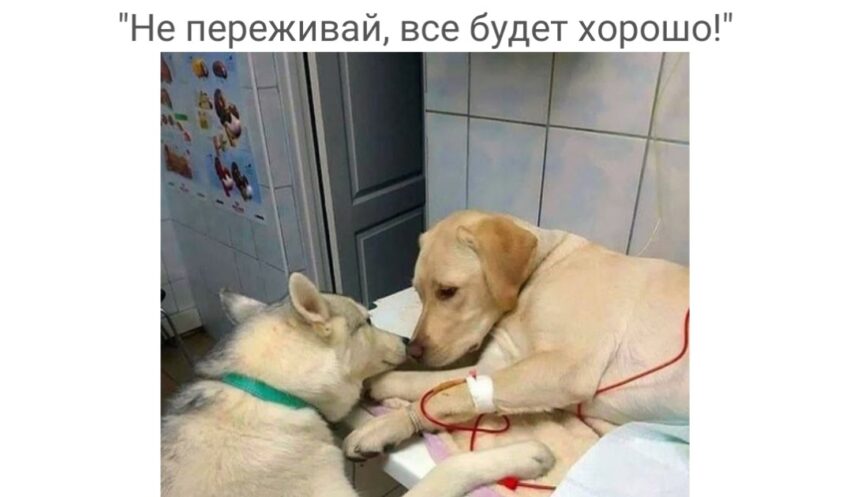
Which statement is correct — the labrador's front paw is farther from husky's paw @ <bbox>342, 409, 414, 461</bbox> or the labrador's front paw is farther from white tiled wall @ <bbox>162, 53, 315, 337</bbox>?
white tiled wall @ <bbox>162, 53, 315, 337</bbox>

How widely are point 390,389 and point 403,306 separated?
0.33m

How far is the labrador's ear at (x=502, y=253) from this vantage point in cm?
103

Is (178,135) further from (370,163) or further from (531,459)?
(531,459)

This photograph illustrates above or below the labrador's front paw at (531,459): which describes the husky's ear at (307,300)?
above

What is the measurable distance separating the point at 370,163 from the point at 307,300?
124 cm

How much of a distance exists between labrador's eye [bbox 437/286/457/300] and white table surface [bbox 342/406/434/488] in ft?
0.98

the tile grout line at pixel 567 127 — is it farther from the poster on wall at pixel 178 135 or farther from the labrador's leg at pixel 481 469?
the poster on wall at pixel 178 135

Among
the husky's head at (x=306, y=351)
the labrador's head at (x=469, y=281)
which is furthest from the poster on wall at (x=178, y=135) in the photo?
the labrador's head at (x=469, y=281)

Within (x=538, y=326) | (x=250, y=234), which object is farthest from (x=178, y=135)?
(x=538, y=326)

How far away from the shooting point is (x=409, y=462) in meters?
0.86

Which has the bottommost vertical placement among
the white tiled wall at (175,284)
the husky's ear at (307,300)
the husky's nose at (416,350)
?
the white tiled wall at (175,284)

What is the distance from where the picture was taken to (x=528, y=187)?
124cm

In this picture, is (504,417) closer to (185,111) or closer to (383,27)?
(383,27)

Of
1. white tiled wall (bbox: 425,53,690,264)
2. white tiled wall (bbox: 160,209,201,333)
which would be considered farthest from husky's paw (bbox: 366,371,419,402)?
white tiled wall (bbox: 160,209,201,333)
